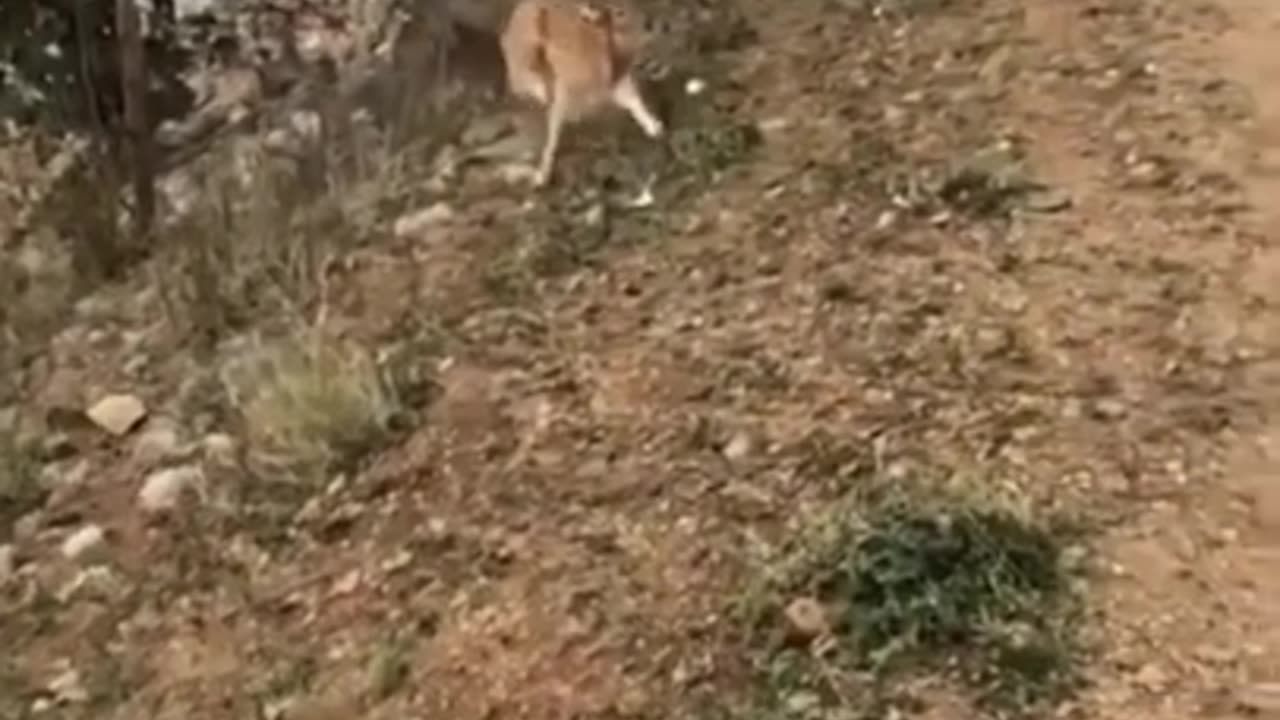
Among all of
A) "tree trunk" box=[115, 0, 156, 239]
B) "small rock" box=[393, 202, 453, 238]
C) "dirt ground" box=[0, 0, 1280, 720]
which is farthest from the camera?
"tree trunk" box=[115, 0, 156, 239]

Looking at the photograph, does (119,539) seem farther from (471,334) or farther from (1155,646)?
(1155,646)

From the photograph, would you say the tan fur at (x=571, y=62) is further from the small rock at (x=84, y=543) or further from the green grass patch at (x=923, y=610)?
the green grass patch at (x=923, y=610)

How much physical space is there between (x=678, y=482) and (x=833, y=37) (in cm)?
205

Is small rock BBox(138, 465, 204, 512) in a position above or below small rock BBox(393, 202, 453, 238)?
below

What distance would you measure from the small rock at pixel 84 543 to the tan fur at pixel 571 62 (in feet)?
4.38

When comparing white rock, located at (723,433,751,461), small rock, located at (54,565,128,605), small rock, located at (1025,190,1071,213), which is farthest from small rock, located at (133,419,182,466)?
small rock, located at (1025,190,1071,213)

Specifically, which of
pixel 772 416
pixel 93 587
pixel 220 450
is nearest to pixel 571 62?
→ pixel 220 450

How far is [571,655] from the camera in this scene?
4852 mm

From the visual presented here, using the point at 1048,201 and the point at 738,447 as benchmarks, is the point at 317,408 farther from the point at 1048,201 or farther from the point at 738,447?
the point at 1048,201

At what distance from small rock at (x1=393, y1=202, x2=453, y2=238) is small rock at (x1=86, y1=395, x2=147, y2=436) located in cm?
71

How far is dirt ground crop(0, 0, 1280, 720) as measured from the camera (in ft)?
15.9

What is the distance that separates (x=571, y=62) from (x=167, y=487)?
1305 millimetres

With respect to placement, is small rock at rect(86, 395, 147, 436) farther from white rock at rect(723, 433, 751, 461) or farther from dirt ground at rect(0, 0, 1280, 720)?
white rock at rect(723, 433, 751, 461)

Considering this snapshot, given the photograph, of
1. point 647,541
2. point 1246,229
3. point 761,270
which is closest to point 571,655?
point 647,541
